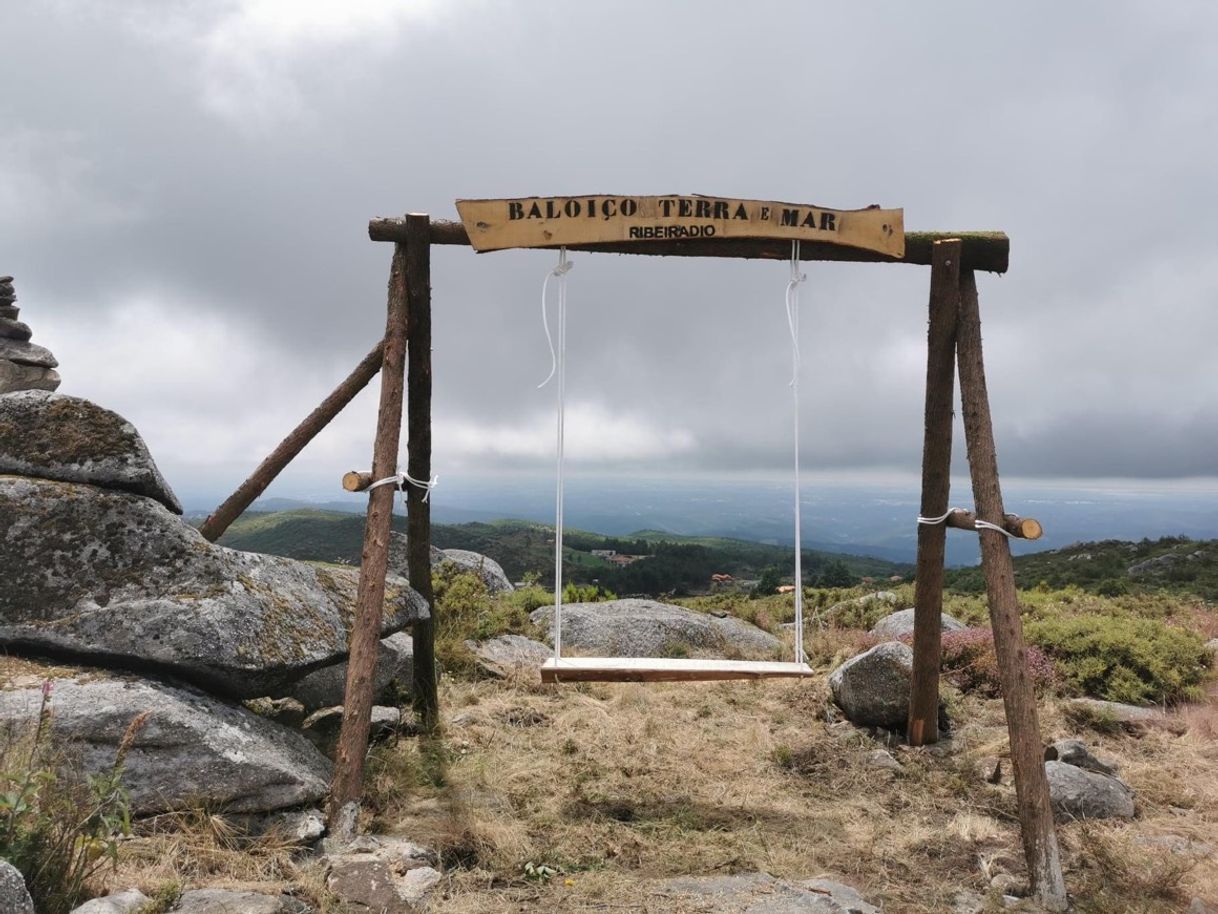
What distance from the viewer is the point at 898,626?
12242mm

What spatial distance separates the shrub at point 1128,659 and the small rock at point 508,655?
6.56 m

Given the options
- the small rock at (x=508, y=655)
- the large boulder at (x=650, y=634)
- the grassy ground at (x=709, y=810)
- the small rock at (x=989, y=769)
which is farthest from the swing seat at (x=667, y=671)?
the large boulder at (x=650, y=634)

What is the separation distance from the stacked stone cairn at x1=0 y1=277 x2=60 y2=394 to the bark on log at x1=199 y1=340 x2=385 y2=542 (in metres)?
4.62

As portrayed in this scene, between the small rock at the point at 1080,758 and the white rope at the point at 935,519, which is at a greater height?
the white rope at the point at 935,519

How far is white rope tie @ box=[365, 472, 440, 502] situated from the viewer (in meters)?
6.13

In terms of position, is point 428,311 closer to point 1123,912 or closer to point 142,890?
point 142,890

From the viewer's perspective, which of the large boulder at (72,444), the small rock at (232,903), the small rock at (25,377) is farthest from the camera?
the small rock at (25,377)

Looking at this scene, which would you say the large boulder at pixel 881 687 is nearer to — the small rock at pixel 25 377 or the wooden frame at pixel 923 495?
the wooden frame at pixel 923 495

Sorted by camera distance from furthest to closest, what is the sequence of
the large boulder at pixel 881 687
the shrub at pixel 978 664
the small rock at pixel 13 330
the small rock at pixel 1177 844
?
1. the small rock at pixel 13 330
2. the shrub at pixel 978 664
3. the large boulder at pixel 881 687
4. the small rock at pixel 1177 844

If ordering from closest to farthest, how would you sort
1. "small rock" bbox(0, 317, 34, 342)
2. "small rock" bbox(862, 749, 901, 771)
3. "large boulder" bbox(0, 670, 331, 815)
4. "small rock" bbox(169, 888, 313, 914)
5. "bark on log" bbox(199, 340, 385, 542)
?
"small rock" bbox(169, 888, 313, 914) → "large boulder" bbox(0, 670, 331, 815) → "small rock" bbox(862, 749, 901, 771) → "bark on log" bbox(199, 340, 385, 542) → "small rock" bbox(0, 317, 34, 342)

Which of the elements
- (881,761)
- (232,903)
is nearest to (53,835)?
(232,903)

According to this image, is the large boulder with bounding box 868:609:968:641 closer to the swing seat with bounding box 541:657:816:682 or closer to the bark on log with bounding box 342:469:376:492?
the swing seat with bounding box 541:657:816:682

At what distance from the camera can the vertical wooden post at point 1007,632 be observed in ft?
15.9

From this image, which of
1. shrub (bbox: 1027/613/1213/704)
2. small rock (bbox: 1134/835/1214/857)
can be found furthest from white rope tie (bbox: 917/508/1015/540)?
shrub (bbox: 1027/613/1213/704)
